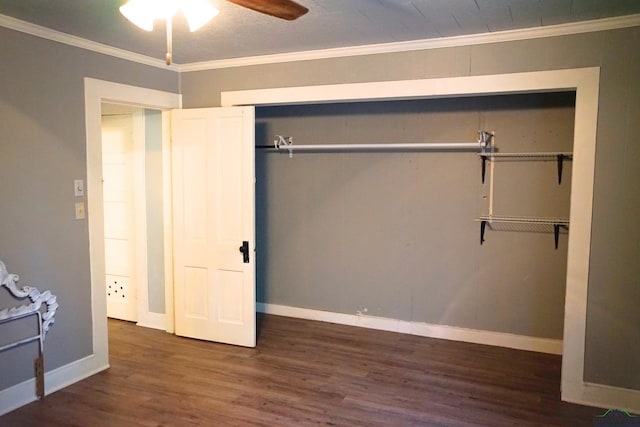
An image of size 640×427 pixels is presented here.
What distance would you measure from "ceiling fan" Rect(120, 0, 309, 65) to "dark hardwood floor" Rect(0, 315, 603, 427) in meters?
2.25

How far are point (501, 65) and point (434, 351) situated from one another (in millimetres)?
2368

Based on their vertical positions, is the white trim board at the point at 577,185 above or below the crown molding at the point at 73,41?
below

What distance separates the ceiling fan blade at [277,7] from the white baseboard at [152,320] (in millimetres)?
3467

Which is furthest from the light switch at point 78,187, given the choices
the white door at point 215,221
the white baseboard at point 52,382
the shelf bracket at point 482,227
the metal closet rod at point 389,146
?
the shelf bracket at point 482,227

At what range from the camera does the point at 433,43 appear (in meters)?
3.56

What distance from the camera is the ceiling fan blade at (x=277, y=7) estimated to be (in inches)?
81.8

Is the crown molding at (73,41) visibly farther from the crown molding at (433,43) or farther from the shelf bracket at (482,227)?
the shelf bracket at (482,227)

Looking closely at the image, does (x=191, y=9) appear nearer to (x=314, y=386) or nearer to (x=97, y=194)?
(x=97, y=194)

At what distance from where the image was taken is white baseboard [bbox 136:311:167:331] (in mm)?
4801

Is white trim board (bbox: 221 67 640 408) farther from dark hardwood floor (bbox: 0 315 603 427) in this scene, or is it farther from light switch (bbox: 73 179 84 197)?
light switch (bbox: 73 179 84 197)

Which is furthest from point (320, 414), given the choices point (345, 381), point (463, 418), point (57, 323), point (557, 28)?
point (557, 28)

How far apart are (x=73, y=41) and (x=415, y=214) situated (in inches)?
122

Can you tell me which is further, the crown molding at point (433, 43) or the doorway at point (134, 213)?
the doorway at point (134, 213)

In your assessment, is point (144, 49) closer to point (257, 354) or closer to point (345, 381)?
point (257, 354)
